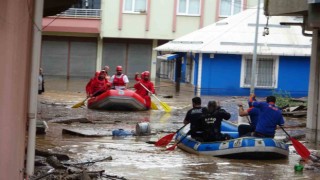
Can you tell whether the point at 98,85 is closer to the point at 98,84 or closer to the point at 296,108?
the point at 98,84

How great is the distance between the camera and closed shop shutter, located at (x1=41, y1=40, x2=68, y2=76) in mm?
50219

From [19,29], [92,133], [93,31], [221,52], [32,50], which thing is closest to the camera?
[19,29]

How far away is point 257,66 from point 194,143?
23366 millimetres

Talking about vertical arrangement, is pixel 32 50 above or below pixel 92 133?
above

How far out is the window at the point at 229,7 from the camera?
4884cm

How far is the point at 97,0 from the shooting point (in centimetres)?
4925

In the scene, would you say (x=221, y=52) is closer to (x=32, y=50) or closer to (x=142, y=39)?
(x=142, y=39)

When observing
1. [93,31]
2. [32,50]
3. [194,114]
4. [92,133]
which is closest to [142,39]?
[93,31]

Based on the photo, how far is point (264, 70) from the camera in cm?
3666

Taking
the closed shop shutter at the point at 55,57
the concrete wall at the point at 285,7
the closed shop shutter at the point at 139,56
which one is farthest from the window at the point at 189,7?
the concrete wall at the point at 285,7

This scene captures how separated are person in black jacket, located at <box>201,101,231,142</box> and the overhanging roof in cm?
2182

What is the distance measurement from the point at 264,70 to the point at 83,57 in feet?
58.9

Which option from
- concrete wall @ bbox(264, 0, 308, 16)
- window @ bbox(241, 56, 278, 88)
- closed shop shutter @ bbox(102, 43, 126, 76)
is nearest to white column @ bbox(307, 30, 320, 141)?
concrete wall @ bbox(264, 0, 308, 16)

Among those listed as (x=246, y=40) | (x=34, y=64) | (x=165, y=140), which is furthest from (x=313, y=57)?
(x=246, y=40)
